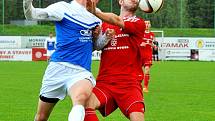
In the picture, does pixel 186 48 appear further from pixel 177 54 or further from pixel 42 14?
pixel 42 14

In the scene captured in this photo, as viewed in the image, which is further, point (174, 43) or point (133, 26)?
point (174, 43)

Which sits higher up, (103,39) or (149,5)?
(149,5)

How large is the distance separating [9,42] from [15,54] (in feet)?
3.58

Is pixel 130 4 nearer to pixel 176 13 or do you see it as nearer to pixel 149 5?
pixel 149 5

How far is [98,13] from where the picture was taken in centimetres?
785

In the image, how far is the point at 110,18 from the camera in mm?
8016

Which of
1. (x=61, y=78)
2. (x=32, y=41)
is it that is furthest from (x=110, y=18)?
(x=32, y=41)

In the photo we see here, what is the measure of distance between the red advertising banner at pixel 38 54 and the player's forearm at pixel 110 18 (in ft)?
123

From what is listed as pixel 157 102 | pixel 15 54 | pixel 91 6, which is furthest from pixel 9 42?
pixel 91 6

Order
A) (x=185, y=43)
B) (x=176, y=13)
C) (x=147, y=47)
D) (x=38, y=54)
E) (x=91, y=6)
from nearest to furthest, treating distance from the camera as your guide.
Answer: (x=91, y=6) < (x=147, y=47) < (x=38, y=54) < (x=185, y=43) < (x=176, y=13)

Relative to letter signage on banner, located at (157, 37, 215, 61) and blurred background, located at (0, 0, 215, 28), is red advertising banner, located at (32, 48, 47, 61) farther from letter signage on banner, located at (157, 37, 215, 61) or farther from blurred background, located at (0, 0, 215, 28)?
letter signage on banner, located at (157, 37, 215, 61)

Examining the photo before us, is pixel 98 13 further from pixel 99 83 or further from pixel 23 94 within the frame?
pixel 23 94

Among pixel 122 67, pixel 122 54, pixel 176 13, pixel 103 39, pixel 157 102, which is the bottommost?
pixel 157 102

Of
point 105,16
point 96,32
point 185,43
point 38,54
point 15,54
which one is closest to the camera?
point 105,16
